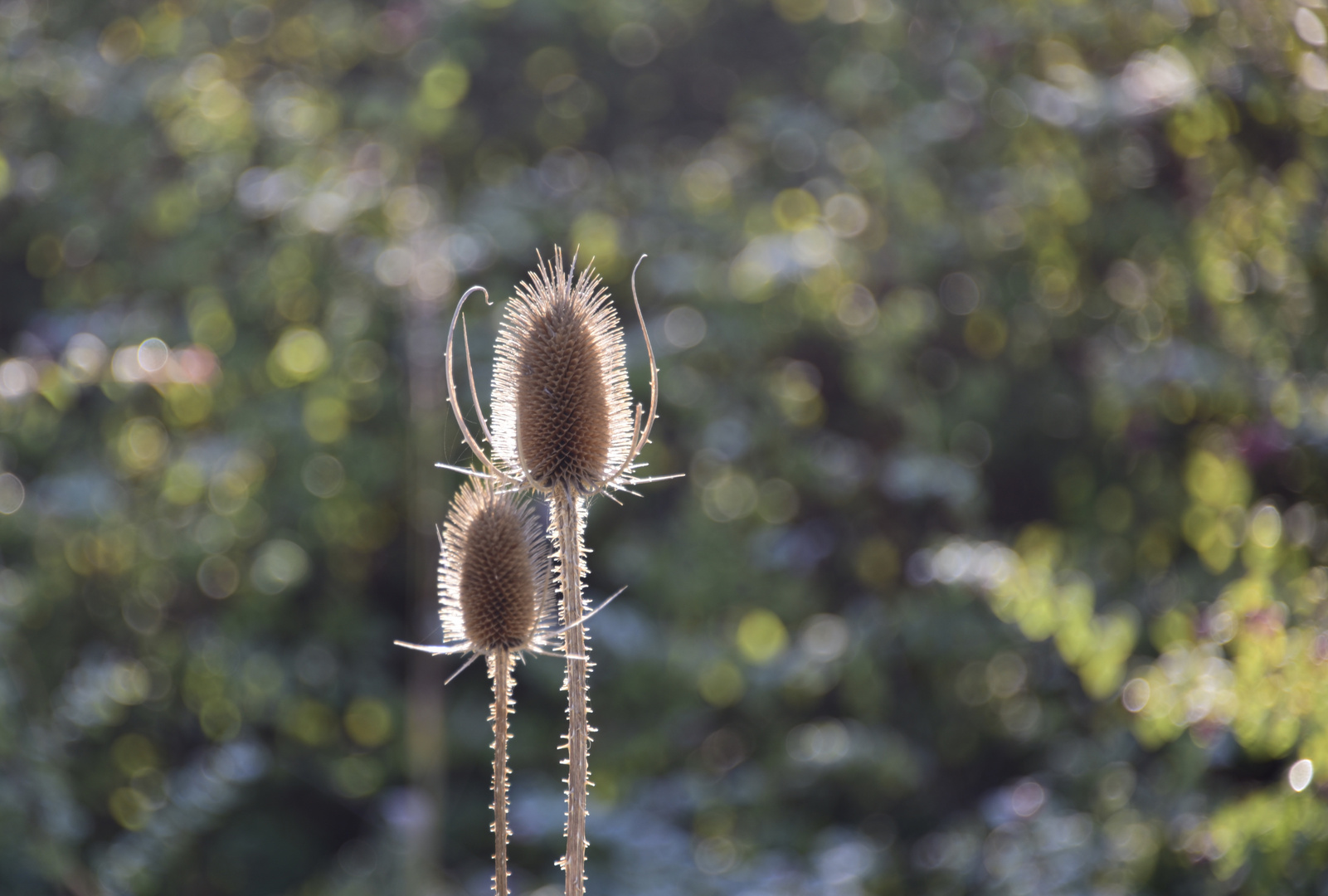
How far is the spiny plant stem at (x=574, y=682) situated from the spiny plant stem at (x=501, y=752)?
0.05 metres

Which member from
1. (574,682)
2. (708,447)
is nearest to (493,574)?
(574,682)

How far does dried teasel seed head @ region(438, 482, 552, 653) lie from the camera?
0.78 m

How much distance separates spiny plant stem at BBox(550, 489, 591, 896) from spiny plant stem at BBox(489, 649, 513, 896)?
46mm

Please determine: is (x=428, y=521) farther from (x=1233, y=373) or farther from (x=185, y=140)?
(x=1233, y=373)

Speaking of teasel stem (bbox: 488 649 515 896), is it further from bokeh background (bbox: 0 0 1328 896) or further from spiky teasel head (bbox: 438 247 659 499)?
bokeh background (bbox: 0 0 1328 896)

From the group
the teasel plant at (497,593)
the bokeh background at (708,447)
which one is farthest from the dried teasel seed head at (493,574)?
the bokeh background at (708,447)

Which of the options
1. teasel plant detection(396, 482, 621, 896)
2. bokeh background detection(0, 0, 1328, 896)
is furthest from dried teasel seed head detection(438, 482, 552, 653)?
bokeh background detection(0, 0, 1328, 896)

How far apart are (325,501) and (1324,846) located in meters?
2.21

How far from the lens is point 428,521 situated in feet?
7.59

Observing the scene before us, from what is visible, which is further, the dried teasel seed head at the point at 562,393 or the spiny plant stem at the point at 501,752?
the dried teasel seed head at the point at 562,393

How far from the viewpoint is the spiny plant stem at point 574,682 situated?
689 millimetres

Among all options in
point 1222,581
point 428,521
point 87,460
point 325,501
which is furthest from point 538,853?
point 1222,581

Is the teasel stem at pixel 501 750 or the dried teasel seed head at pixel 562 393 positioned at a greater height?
the dried teasel seed head at pixel 562 393

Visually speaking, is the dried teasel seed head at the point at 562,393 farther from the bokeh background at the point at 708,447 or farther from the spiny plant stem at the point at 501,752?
the bokeh background at the point at 708,447
